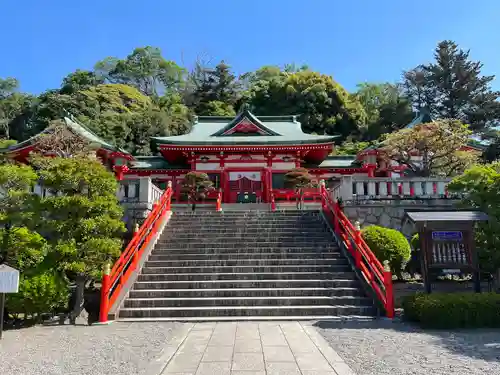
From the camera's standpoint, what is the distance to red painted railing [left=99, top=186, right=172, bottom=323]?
23.8 feet

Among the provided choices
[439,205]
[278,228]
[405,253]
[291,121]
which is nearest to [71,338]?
[278,228]

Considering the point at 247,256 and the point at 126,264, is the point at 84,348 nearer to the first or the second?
the point at 126,264

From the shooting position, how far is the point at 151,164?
22500mm

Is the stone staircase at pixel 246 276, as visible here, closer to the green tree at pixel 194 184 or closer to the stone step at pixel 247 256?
the stone step at pixel 247 256

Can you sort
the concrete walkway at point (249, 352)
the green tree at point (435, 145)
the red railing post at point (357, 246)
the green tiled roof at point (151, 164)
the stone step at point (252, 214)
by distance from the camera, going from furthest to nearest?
the green tiled roof at point (151, 164) < the green tree at point (435, 145) < the stone step at point (252, 214) < the red railing post at point (357, 246) < the concrete walkway at point (249, 352)

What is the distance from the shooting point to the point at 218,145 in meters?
20.2

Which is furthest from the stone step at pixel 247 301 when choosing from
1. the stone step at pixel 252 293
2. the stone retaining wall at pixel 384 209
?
the stone retaining wall at pixel 384 209

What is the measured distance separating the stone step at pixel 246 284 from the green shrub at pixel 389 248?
1.18 m

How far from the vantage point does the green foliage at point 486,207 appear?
808 cm

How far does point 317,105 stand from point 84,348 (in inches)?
1524

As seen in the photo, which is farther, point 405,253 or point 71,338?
point 405,253

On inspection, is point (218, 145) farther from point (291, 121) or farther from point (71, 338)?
point (71, 338)

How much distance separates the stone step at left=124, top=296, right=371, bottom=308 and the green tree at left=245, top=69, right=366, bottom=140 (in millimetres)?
34006

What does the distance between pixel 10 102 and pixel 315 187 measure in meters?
48.6
